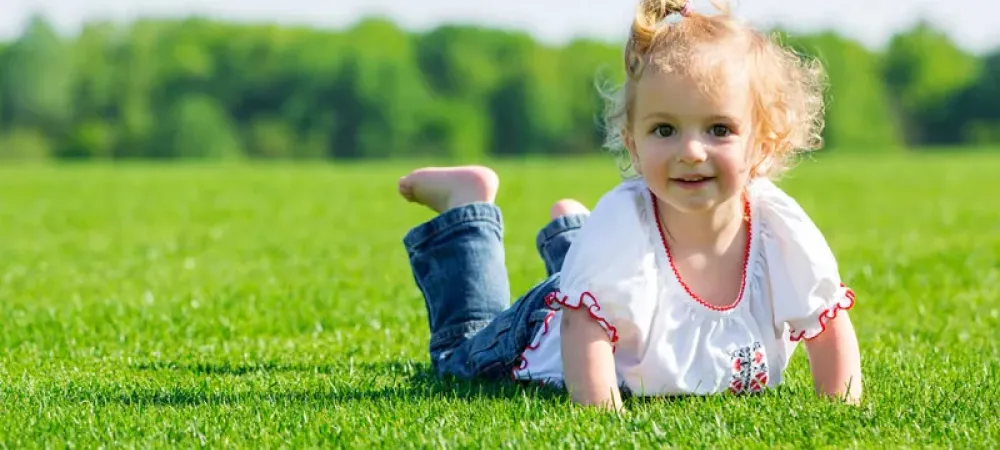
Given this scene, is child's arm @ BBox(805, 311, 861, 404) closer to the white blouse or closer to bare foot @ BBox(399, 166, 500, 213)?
the white blouse

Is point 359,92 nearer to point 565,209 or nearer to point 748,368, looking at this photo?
point 565,209

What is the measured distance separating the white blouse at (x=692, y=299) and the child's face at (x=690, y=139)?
20cm

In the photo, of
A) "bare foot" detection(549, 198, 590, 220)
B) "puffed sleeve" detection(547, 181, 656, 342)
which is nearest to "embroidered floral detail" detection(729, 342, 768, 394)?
"puffed sleeve" detection(547, 181, 656, 342)

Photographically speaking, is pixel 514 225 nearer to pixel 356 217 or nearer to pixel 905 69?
pixel 356 217

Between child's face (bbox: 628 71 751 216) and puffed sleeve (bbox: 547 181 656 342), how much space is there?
0.15m

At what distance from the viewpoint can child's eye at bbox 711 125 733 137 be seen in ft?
13.5

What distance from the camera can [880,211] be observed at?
52.7ft

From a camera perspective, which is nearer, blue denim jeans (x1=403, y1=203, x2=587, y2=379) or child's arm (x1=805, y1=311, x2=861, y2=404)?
child's arm (x1=805, y1=311, x2=861, y2=404)

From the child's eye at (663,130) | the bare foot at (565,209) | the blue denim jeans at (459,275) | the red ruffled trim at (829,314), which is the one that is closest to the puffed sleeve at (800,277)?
the red ruffled trim at (829,314)

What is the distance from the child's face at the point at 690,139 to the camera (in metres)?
4.04

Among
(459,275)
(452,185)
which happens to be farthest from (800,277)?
(452,185)

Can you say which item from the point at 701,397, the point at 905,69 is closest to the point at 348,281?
the point at 701,397

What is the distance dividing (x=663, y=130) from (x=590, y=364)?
742mm

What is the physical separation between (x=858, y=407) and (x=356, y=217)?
11.9 metres
